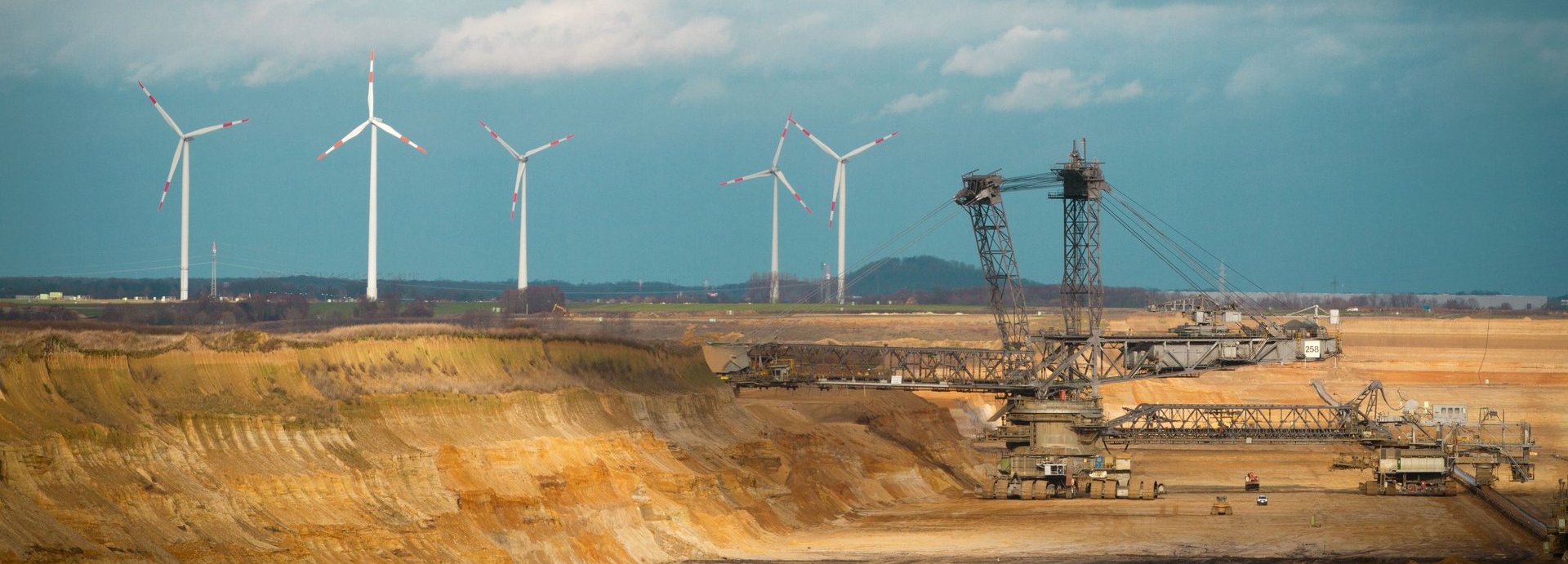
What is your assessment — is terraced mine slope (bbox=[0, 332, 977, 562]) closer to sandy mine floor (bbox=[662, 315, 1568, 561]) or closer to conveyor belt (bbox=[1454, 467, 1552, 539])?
sandy mine floor (bbox=[662, 315, 1568, 561])

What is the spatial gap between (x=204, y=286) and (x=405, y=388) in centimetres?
9886

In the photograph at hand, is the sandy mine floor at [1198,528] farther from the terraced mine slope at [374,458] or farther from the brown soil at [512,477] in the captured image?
the terraced mine slope at [374,458]

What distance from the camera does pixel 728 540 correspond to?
285 ft

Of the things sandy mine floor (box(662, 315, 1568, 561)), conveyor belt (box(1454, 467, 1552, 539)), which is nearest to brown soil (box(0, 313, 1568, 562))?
sandy mine floor (box(662, 315, 1568, 561))

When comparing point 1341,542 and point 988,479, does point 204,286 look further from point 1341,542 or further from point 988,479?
point 1341,542

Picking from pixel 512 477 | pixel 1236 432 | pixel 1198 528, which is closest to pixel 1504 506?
pixel 1236 432

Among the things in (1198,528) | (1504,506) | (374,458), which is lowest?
(1198,528)

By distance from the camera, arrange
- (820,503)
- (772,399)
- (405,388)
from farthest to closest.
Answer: (772,399), (820,503), (405,388)

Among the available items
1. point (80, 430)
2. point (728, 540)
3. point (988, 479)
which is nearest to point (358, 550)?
point (80, 430)

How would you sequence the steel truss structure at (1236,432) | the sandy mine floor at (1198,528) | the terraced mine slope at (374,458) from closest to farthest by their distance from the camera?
the terraced mine slope at (374,458)
the sandy mine floor at (1198,528)
the steel truss structure at (1236,432)

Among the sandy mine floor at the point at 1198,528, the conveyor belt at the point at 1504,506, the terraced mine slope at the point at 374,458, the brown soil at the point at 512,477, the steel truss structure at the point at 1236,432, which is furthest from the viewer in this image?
the steel truss structure at the point at 1236,432

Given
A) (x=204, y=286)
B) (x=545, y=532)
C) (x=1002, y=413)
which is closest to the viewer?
(x=545, y=532)

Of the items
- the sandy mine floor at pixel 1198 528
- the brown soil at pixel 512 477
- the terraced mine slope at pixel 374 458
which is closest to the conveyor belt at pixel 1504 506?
the sandy mine floor at pixel 1198 528

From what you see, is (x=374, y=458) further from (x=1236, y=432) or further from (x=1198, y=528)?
(x=1236, y=432)
